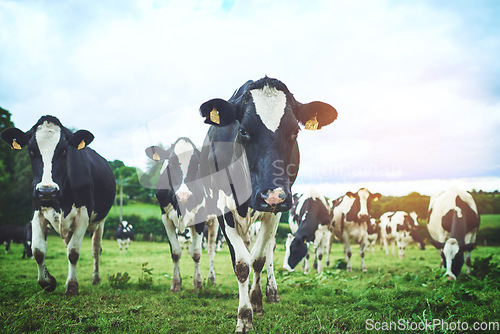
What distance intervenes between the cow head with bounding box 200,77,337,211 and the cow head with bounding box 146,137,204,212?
8.74 feet

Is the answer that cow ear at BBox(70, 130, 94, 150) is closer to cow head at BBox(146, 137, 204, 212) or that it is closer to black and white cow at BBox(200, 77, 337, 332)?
cow head at BBox(146, 137, 204, 212)

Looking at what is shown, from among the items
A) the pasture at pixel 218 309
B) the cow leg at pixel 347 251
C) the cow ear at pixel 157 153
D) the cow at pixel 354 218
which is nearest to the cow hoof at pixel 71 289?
the pasture at pixel 218 309

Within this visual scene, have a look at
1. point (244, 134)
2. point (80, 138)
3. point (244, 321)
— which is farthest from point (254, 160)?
point (80, 138)

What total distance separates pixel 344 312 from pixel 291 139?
2343 mm

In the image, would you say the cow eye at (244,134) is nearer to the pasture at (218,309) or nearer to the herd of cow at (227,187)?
the herd of cow at (227,187)

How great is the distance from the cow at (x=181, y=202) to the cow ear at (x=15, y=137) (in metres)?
2.53

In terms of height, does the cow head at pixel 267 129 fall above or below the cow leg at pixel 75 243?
above

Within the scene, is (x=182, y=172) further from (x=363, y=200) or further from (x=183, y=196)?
(x=363, y=200)

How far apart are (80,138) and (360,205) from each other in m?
9.53

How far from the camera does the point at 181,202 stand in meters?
6.16

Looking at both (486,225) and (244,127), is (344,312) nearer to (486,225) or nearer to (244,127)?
(244,127)

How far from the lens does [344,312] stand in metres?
4.20

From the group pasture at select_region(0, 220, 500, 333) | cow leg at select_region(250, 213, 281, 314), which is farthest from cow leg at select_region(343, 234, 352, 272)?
cow leg at select_region(250, 213, 281, 314)

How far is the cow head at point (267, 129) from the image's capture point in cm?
310
